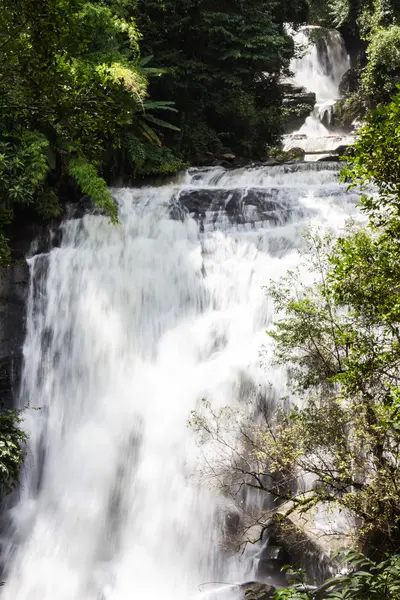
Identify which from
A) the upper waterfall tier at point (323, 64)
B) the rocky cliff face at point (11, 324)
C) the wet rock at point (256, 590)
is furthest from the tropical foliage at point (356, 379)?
the upper waterfall tier at point (323, 64)

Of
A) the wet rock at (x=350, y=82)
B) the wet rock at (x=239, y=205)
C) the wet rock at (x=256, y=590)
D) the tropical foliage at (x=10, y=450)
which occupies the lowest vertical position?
the wet rock at (x=256, y=590)

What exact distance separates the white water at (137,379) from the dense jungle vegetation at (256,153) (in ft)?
2.63

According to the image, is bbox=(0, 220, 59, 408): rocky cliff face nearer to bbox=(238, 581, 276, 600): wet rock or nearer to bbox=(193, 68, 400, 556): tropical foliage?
bbox=(193, 68, 400, 556): tropical foliage

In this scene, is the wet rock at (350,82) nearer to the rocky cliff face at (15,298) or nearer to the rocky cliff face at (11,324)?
the rocky cliff face at (15,298)

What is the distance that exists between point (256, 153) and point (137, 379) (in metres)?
12.6

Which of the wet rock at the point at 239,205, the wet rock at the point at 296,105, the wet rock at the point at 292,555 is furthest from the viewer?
the wet rock at the point at 296,105

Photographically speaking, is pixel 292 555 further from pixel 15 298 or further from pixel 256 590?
pixel 15 298

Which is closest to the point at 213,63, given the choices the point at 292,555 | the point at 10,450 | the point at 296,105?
the point at 296,105

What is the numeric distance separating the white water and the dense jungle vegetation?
0.80m

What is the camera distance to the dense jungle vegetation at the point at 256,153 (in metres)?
5.14

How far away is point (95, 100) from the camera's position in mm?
5922

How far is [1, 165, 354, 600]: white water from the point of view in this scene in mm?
8703

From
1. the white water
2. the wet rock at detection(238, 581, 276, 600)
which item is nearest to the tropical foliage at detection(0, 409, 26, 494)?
the white water

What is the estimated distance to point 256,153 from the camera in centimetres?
2086
